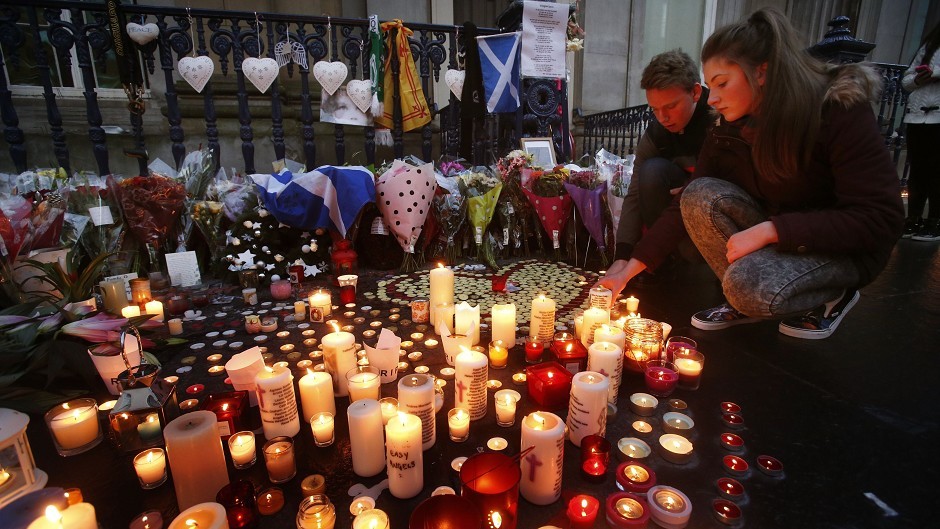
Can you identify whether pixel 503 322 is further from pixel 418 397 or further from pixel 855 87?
pixel 855 87

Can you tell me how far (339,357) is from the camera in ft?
4.99

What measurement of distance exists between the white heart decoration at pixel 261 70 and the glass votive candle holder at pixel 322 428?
10.7 ft

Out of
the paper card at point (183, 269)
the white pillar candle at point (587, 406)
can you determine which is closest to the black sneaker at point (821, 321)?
the white pillar candle at point (587, 406)

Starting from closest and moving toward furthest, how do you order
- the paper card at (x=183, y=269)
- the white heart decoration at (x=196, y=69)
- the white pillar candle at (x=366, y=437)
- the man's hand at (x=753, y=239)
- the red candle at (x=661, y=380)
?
1. the white pillar candle at (x=366, y=437)
2. the red candle at (x=661, y=380)
3. the man's hand at (x=753, y=239)
4. the paper card at (x=183, y=269)
5. the white heart decoration at (x=196, y=69)

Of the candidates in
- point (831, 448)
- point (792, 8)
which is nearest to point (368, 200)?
point (831, 448)

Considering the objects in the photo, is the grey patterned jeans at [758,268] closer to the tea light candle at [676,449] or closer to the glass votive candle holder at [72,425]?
the tea light candle at [676,449]

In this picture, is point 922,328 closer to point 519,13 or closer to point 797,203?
point 797,203

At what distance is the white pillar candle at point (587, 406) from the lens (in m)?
1.19

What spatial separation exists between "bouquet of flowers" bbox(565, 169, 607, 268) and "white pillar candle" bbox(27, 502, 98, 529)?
288cm

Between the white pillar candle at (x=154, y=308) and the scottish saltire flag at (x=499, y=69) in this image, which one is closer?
the white pillar candle at (x=154, y=308)

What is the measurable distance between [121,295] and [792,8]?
1184 centimetres

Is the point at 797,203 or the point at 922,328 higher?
the point at 797,203

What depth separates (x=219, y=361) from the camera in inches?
73.2

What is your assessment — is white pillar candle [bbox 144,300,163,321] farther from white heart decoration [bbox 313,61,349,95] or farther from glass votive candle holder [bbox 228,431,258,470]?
white heart decoration [bbox 313,61,349,95]
